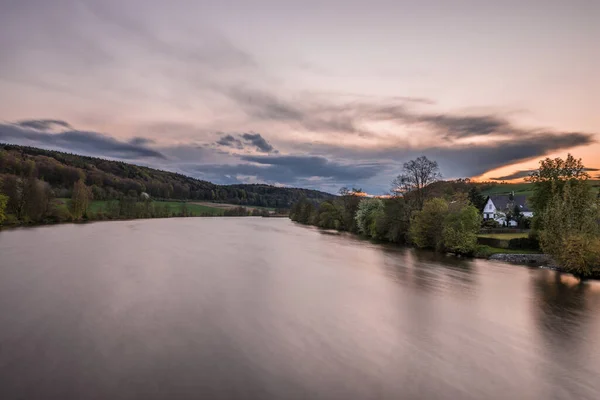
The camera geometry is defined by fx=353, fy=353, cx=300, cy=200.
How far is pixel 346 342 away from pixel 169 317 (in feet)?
19.6

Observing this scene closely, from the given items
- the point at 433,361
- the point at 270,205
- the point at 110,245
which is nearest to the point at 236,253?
the point at 110,245

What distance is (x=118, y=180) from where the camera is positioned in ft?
337

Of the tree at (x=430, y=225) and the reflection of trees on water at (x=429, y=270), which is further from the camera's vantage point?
the tree at (x=430, y=225)

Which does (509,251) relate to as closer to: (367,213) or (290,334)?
(367,213)

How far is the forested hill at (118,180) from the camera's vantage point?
3142 inches

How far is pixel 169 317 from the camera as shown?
11.9 m

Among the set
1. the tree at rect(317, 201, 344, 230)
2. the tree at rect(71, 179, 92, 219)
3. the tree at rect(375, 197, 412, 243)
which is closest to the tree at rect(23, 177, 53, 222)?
the tree at rect(71, 179, 92, 219)

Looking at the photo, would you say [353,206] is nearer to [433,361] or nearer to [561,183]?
[561,183]

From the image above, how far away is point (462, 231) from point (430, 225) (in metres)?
3.98

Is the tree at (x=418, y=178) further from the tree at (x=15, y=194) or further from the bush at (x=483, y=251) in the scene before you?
the tree at (x=15, y=194)

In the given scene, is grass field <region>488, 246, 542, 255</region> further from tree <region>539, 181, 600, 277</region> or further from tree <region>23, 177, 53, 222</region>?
tree <region>23, 177, 53, 222</region>

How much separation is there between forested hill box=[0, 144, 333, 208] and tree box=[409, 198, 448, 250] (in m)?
59.3


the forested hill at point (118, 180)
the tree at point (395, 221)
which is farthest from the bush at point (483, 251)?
the forested hill at point (118, 180)

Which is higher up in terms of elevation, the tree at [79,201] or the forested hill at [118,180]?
the forested hill at [118,180]
